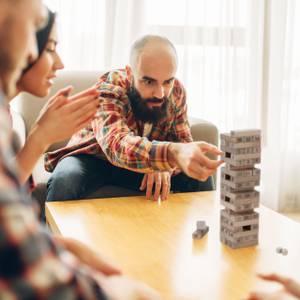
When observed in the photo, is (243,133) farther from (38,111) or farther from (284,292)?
(38,111)

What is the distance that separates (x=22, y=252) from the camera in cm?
46

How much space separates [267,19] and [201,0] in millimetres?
449

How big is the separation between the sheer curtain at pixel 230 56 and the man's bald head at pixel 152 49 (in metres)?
1.04

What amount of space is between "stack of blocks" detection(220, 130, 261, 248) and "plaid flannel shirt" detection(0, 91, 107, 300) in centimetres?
89

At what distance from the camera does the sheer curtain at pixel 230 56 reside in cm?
311

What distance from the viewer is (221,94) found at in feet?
11.0

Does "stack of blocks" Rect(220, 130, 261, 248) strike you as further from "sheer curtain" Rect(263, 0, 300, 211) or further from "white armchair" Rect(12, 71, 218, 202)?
"sheer curtain" Rect(263, 0, 300, 211)

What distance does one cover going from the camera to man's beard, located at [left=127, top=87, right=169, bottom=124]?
210cm

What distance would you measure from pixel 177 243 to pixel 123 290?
2.67ft

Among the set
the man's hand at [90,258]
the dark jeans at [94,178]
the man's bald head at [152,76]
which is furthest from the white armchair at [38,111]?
the man's hand at [90,258]

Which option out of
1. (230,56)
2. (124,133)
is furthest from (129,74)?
(230,56)

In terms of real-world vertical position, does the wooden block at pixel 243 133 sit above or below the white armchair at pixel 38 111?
above

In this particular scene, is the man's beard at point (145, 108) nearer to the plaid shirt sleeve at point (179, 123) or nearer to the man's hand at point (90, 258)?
the plaid shirt sleeve at point (179, 123)

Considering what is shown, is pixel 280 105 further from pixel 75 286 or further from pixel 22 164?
pixel 75 286
